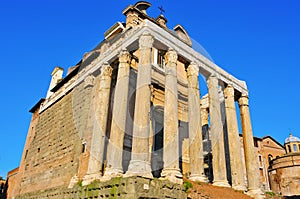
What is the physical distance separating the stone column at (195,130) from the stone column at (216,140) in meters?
1.29

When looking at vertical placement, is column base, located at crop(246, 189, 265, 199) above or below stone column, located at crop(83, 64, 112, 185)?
below

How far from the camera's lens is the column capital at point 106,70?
540 inches

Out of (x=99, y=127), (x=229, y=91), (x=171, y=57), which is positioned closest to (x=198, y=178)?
(x=99, y=127)

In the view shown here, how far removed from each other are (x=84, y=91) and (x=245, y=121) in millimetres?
9823

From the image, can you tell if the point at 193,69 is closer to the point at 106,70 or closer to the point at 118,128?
the point at 106,70

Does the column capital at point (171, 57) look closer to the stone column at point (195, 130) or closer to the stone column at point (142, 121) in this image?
the stone column at point (142, 121)

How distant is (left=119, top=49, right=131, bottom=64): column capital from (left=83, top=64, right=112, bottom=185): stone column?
4.59 feet

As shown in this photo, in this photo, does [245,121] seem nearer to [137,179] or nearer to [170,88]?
[170,88]

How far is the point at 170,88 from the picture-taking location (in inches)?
457

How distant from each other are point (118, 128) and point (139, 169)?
253 centimetres

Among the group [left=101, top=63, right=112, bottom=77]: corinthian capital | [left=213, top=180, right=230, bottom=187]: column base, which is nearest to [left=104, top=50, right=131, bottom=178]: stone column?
[left=101, top=63, right=112, bottom=77]: corinthian capital

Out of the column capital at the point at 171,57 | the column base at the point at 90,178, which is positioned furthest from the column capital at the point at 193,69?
the column base at the point at 90,178

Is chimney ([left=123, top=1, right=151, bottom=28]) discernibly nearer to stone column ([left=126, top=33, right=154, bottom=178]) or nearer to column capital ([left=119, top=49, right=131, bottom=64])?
column capital ([left=119, top=49, right=131, bottom=64])

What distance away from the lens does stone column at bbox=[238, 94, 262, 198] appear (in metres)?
13.4
